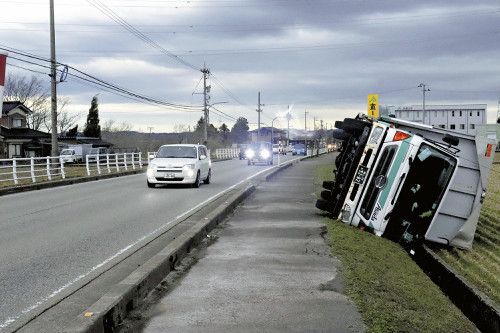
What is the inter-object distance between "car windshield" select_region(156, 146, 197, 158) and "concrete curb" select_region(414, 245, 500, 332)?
11.9m

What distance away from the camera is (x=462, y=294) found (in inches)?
262

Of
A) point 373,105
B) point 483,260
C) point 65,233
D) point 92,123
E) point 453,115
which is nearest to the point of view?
point 483,260

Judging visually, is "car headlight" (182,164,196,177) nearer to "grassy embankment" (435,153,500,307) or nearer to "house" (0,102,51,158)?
"grassy embankment" (435,153,500,307)

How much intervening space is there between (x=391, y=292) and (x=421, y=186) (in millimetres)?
3999

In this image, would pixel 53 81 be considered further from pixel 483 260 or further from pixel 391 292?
pixel 391 292

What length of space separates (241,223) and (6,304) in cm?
561

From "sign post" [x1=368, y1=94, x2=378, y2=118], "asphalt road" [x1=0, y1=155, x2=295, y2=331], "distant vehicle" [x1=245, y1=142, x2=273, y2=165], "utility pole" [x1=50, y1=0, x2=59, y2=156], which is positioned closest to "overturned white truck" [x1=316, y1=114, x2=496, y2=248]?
"asphalt road" [x1=0, y1=155, x2=295, y2=331]

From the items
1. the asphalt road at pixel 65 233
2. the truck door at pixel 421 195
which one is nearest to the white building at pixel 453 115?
the asphalt road at pixel 65 233

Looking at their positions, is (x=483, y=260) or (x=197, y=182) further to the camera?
(x=197, y=182)

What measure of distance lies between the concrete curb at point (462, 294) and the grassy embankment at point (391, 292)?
0.44 m

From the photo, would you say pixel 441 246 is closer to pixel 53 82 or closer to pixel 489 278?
pixel 489 278

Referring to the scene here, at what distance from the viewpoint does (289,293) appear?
5.14 meters

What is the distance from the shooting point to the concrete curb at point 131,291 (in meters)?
3.88

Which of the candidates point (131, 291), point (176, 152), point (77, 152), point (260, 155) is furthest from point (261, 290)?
point (77, 152)
